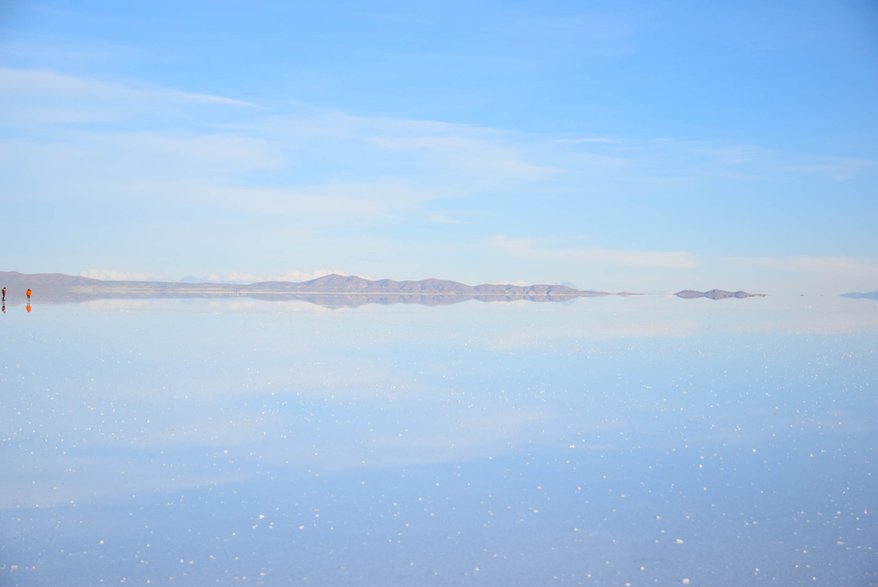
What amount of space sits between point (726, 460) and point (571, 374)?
8.71 meters

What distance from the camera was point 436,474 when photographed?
9.95 m

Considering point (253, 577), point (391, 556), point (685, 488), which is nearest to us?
point (253, 577)

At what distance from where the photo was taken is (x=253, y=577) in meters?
6.75

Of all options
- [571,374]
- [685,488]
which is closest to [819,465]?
[685,488]

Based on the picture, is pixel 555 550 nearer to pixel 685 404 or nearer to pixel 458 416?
pixel 458 416

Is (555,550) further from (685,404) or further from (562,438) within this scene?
(685,404)

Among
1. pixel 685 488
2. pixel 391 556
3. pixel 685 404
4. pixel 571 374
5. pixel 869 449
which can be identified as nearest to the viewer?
pixel 391 556

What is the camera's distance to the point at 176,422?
1308cm

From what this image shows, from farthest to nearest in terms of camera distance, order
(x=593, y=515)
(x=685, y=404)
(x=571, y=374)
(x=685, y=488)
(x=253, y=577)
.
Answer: (x=571, y=374), (x=685, y=404), (x=685, y=488), (x=593, y=515), (x=253, y=577)

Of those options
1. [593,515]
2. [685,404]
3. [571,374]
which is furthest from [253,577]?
[571,374]

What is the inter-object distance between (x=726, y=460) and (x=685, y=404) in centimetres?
448

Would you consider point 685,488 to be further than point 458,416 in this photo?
No

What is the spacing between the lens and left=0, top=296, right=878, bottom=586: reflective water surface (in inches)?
279

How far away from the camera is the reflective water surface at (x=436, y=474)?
7.09 metres
